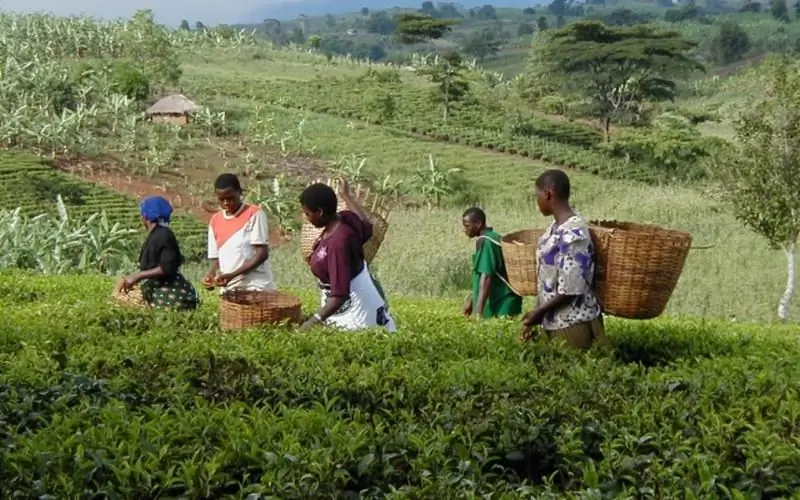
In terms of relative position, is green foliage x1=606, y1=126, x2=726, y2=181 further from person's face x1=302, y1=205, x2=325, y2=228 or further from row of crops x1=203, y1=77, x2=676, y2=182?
person's face x1=302, y1=205, x2=325, y2=228

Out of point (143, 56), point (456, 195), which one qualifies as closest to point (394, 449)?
point (456, 195)

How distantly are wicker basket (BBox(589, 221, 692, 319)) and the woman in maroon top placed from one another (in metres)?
1.34

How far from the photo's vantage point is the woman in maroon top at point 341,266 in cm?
564

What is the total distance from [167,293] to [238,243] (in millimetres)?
737

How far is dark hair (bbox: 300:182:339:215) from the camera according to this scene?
562 cm

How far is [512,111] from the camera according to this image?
44406mm

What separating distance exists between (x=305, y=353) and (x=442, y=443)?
1882mm

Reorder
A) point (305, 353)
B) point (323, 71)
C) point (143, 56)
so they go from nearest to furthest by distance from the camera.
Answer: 1. point (305, 353)
2. point (143, 56)
3. point (323, 71)

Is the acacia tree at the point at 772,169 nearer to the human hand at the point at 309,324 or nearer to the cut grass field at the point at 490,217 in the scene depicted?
the cut grass field at the point at 490,217

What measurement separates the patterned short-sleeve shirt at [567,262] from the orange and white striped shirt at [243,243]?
82.7 inches

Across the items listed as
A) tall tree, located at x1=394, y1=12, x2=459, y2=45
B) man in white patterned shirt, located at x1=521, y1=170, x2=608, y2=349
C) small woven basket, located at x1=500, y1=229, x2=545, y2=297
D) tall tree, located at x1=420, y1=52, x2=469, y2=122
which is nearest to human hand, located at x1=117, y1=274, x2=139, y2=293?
small woven basket, located at x1=500, y1=229, x2=545, y2=297

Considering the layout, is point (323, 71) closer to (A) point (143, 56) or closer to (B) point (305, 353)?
(A) point (143, 56)

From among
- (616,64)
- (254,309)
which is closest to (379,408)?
(254,309)

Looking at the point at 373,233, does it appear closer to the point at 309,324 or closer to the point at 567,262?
the point at 309,324
